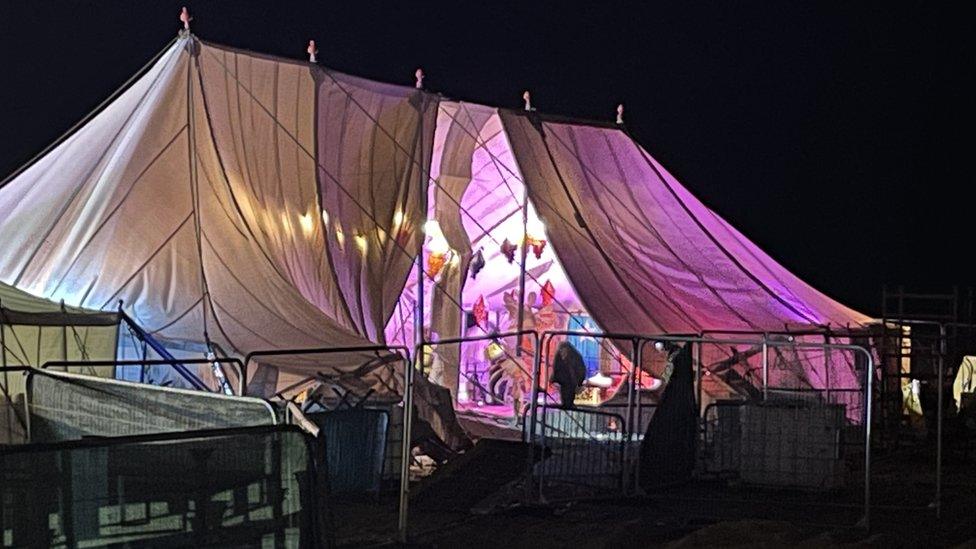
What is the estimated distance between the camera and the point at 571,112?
36.3 metres

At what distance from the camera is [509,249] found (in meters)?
19.7

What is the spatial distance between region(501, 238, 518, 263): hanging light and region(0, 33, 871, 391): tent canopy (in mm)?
148

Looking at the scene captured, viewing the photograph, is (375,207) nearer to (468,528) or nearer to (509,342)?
(509,342)

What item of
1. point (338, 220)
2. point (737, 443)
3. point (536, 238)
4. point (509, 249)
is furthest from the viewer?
point (509, 249)

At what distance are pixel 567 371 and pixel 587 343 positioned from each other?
4.90 metres

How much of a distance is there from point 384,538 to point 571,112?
2718 centimetres

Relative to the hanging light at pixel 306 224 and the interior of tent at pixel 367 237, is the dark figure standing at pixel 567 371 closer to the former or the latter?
the interior of tent at pixel 367 237

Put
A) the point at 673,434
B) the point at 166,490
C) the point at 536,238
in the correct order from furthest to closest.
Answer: the point at 536,238 → the point at 673,434 → the point at 166,490

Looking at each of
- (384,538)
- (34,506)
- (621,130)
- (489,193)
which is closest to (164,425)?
(34,506)

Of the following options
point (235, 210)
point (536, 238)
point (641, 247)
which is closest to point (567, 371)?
point (235, 210)

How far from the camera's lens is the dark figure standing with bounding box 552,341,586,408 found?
48.4ft

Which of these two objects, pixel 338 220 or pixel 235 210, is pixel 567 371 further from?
pixel 235 210

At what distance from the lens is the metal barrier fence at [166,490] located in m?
4.73

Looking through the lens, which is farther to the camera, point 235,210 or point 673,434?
point 235,210
